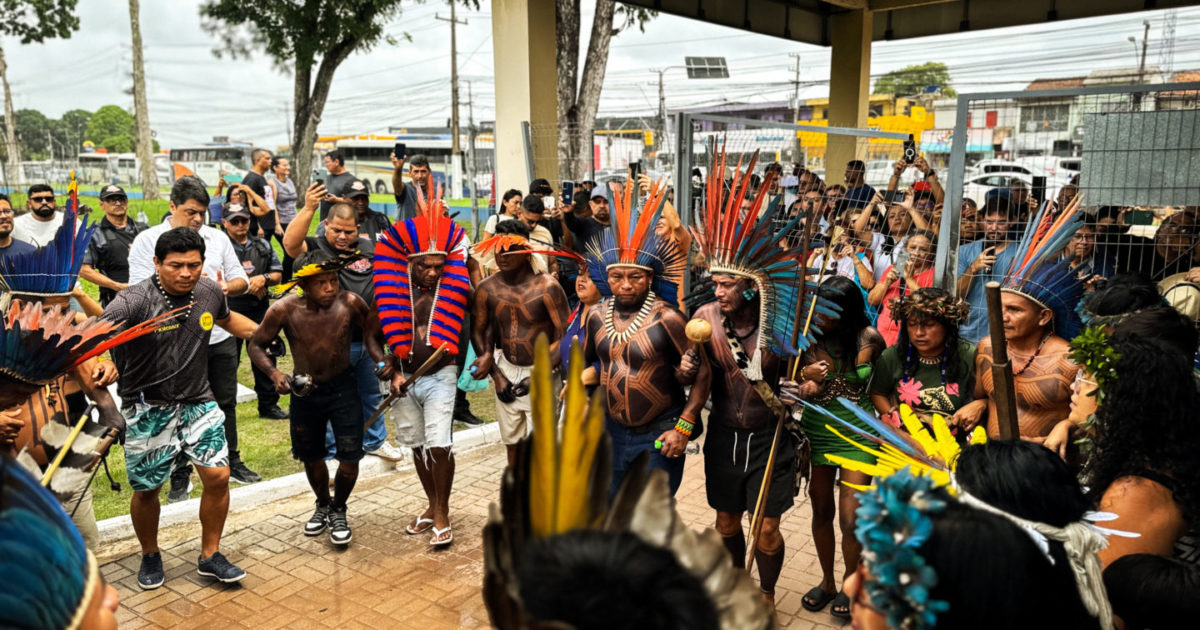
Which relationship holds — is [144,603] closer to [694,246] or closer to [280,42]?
[694,246]

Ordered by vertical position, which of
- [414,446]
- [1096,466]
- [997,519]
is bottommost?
[414,446]

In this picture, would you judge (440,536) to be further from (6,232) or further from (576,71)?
(576,71)

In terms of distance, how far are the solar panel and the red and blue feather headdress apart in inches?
1291

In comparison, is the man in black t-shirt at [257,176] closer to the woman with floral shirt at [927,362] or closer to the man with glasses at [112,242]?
the man with glasses at [112,242]

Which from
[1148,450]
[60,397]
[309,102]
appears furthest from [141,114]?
[1148,450]

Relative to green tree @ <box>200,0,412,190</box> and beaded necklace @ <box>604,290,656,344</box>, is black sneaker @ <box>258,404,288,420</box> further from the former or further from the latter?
green tree @ <box>200,0,412,190</box>

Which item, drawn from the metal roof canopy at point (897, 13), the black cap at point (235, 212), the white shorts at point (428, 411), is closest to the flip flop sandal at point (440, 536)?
the white shorts at point (428, 411)

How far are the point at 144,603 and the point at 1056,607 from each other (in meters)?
4.63

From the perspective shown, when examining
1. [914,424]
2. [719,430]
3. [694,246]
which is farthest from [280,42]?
[914,424]

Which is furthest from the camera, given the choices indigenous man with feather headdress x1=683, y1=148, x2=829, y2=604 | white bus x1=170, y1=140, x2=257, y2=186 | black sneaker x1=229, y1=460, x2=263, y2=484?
white bus x1=170, y1=140, x2=257, y2=186

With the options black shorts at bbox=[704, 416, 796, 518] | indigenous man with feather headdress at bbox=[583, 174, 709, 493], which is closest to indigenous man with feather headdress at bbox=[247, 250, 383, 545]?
indigenous man with feather headdress at bbox=[583, 174, 709, 493]

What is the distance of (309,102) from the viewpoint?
23.6m

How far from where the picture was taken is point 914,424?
9.14ft

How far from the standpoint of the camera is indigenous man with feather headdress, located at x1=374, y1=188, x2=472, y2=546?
18.4ft
